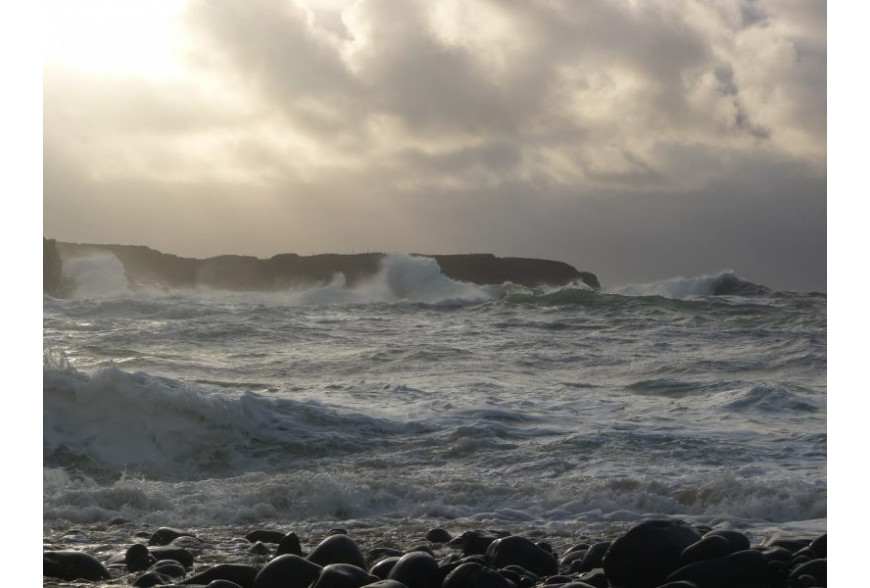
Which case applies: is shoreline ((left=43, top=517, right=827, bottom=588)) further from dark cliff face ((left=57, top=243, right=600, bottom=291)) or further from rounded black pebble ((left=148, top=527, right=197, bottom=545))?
dark cliff face ((left=57, top=243, right=600, bottom=291))

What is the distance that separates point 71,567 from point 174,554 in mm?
414

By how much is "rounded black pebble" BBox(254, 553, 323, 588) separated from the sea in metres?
1.22

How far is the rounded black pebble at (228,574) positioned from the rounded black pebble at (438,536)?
3.30 ft

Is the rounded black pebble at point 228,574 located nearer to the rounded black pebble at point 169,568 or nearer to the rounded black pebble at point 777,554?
the rounded black pebble at point 169,568

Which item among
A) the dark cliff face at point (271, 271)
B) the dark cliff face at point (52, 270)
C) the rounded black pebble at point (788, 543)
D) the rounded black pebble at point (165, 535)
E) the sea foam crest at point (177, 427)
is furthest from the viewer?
the dark cliff face at point (271, 271)

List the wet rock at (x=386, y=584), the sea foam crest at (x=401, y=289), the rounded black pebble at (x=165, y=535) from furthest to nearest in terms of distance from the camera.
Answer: the sea foam crest at (x=401, y=289), the rounded black pebble at (x=165, y=535), the wet rock at (x=386, y=584)

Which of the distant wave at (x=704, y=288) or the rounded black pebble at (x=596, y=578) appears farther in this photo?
the distant wave at (x=704, y=288)

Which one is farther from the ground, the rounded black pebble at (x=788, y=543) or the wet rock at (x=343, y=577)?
the wet rock at (x=343, y=577)

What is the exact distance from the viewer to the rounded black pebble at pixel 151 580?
3.35 meters

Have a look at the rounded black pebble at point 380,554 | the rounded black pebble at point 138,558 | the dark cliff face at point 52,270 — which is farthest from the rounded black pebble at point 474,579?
the dark cliff face at point 52,270

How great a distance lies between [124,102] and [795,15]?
342 cm

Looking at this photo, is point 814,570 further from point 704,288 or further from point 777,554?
point 704,288

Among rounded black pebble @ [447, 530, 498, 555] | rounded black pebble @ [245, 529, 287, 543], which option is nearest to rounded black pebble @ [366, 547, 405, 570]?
rounded black pebble @ [447, 530, 498, 555]

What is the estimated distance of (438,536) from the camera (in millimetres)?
4262
